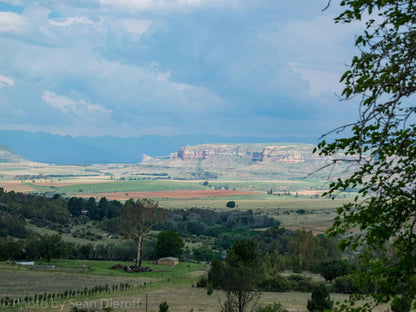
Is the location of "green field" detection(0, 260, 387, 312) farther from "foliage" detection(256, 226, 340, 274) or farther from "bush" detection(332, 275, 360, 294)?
"foliage" detection(256, 226, 340, 274)

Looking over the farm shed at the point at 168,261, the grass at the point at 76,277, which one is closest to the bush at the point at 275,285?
the grass at the point at 76,277

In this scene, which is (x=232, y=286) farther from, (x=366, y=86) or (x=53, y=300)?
(x=366, y=86)

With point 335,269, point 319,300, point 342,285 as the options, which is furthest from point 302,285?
point 319,300

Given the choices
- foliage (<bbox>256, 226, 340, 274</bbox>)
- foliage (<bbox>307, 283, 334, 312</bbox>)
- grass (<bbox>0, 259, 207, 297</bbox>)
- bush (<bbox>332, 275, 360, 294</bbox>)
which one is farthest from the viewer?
foliage (<bbox>256, 226, 340, 274</bbox>)

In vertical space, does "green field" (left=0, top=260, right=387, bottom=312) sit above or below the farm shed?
above

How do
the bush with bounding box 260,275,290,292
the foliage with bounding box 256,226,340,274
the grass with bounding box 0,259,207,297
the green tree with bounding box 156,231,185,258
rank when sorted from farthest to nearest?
1. the green tree with bounding box 156,231,185,258
2. the foliage with bounding box 256,226,340,274
3. the bush with bounding box 260,275,290,292
4. the grass with bounding box 0,259,207,297

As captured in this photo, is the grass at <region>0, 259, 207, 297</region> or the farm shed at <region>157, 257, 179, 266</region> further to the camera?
the farm shed at <region>157, 257, 179, 266</region>

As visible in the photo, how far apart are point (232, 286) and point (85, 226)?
6957 centimetres

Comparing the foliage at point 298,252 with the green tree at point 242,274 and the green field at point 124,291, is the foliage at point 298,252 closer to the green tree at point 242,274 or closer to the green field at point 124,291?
the green field at point 124,291

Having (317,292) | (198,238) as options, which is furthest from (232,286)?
(198,238)

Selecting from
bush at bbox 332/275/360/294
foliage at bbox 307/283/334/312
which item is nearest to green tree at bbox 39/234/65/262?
bush at bbox 332/275/360/294

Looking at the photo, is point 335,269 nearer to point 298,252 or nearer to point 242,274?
point 298,252

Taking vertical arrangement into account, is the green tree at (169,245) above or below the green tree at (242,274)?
below

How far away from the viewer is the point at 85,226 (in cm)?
8875
